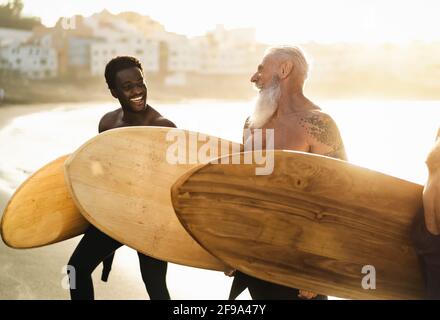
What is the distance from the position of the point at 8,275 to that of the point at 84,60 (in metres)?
53.2

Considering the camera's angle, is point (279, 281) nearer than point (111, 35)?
Yes

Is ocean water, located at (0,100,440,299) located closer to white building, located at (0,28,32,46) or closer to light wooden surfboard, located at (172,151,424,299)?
light wooden surfboard, located at (172,151,424,299)

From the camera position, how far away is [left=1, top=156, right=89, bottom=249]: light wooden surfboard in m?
2.92

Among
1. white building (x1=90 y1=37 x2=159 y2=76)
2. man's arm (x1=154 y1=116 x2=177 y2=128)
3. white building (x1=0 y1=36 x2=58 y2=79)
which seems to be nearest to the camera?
man's arm (x1=154 y1=116 x2=177 y2=128)

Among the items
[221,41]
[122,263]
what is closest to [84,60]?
[221,41]

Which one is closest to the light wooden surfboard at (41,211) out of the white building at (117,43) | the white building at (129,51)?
the white building at (129,51)

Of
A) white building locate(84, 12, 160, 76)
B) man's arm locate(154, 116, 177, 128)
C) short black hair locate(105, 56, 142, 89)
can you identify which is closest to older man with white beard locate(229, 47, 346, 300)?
man's arm locate(154, 116, 177, 128)

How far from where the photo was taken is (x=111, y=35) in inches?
2411

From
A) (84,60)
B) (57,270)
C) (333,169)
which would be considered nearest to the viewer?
(333,169)

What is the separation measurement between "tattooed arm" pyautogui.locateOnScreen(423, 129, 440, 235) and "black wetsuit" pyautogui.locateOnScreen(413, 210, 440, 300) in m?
0.04

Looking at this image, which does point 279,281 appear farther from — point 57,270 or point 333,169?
point 57,270

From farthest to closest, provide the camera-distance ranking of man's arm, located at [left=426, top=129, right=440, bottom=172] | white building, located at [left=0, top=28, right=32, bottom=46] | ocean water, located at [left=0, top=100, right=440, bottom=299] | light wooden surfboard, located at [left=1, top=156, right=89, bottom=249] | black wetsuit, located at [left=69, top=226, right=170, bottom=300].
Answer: white building, located at [left=0, top=28, right=32, bottom=46] < ocean water, located at [left=0, top=100, right=440, bottom=299] < light wooden surfboard, located at [left=1, top=156, right=89, bottom=249] < black wetsuit, located at [left=69, top=226, right=170, bottom=300] < man's arm, located at [left=426, top=129, right=440, bottom=172]
